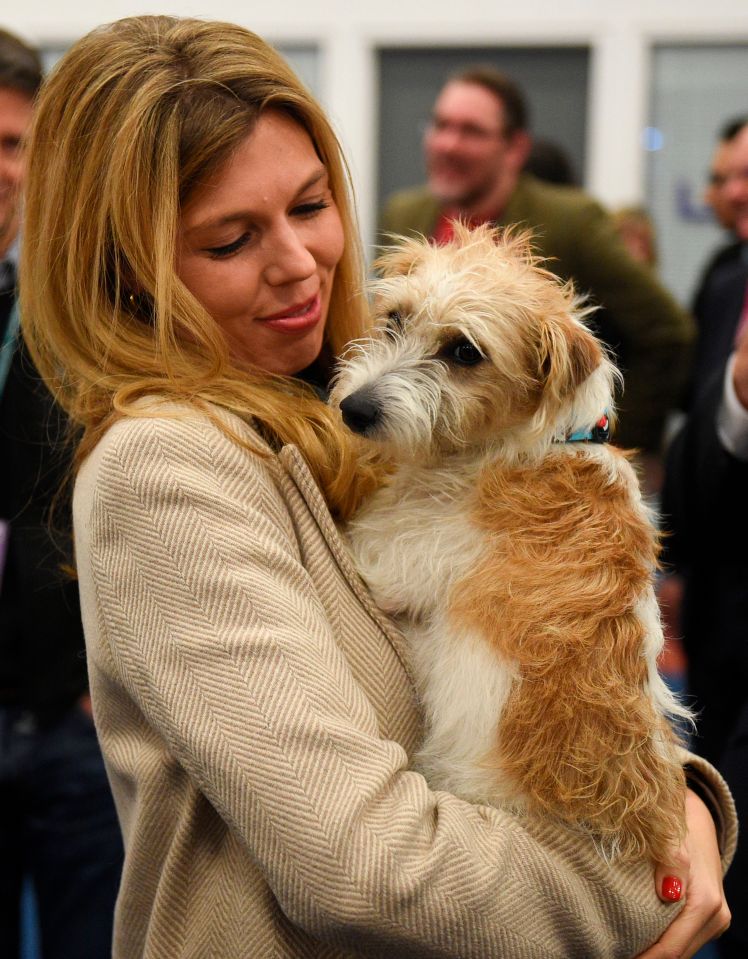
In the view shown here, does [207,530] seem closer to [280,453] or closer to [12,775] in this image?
[280,453]

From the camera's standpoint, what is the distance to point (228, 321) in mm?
1527

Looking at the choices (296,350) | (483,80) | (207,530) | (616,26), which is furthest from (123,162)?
(616,26)

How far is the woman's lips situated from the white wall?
5134 mm

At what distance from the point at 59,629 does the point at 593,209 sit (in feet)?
8.81

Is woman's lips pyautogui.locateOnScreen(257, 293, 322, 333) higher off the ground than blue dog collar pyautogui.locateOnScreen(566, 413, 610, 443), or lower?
higher

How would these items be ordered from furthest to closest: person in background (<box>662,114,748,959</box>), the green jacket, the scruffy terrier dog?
the green jacket < person in background (<box>662,114,748,959</box>) < the scruffy terrier dog

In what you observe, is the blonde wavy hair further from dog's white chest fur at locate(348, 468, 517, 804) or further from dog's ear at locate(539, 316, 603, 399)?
dog's ear at locate(539, 316, 603, 399)

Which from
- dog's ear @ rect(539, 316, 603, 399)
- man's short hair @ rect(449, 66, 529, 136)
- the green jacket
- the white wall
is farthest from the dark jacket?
the white wall

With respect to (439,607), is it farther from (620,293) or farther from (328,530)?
(620,293)

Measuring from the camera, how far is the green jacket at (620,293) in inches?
157

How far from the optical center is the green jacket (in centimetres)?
400

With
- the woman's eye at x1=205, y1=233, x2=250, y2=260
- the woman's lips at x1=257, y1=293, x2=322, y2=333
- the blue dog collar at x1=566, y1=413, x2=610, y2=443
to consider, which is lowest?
the blue dog collar at x1=566, y1=413, x2=610, y2=443

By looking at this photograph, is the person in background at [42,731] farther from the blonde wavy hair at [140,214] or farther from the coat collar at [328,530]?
the coat collar at [328,530]

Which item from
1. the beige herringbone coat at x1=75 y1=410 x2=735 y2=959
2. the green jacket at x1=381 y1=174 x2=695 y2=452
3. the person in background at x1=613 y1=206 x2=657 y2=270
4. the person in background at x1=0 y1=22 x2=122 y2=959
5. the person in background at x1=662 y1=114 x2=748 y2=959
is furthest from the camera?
the person in background at x1=613 y1=206 x2=657 y2=270
